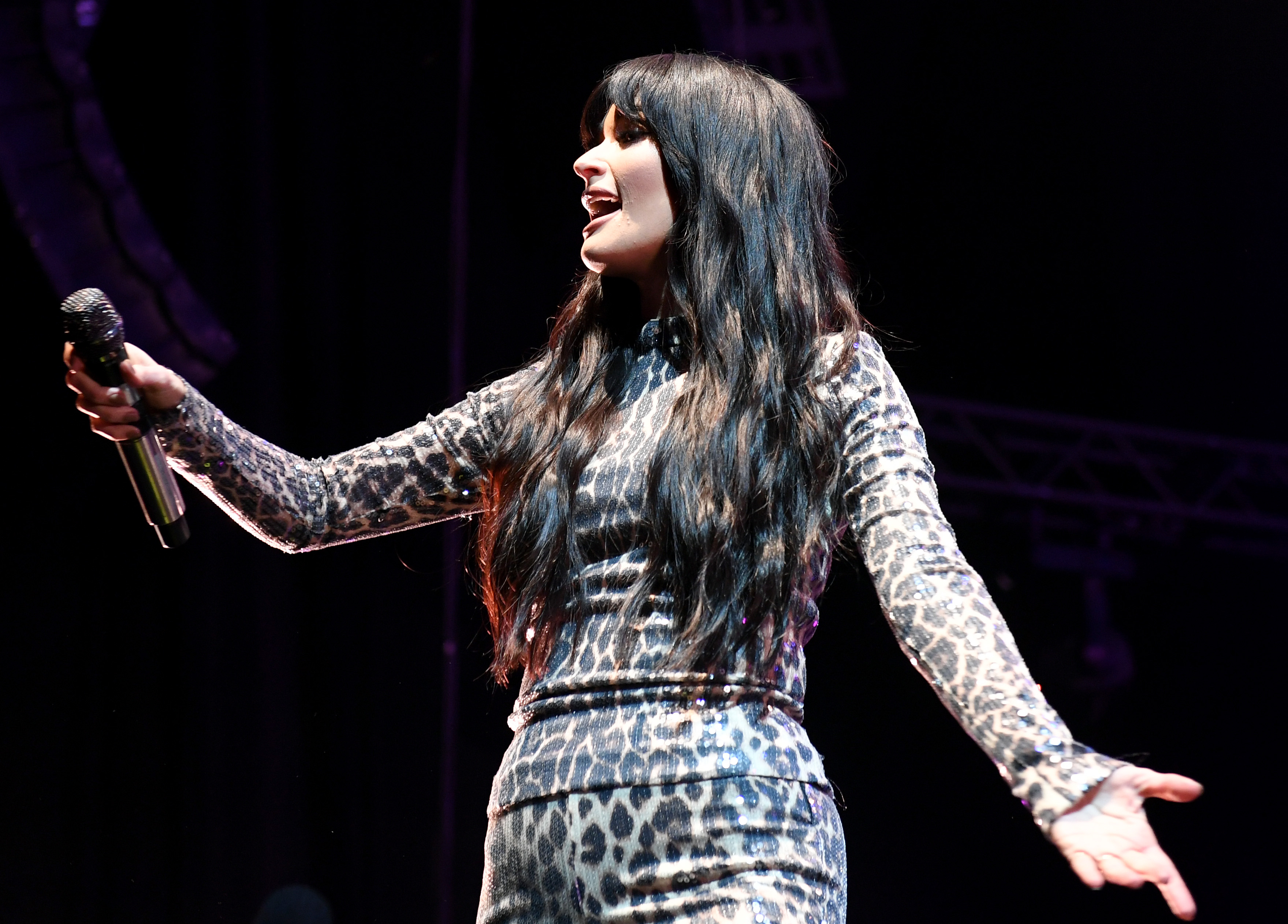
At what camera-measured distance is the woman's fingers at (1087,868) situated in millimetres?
982

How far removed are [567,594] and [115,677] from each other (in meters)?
2.11

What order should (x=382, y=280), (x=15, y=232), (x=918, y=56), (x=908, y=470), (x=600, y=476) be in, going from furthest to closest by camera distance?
(x=918, y=56) → (x=382, y=280) → (x=15, y=232) → (x=600, y=476) → (x=908, y=470)

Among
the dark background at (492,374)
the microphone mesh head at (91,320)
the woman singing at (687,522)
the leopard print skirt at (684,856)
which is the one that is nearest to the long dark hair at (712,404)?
the woman singing at (687,522)

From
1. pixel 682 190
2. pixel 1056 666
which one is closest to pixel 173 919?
pixel 682 190

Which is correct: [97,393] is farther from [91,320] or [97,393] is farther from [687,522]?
[687,522]

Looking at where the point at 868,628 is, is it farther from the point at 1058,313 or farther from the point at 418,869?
the point at 418,869

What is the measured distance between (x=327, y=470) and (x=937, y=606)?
0.79 m

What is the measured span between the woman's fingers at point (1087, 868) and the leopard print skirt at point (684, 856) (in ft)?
0.96

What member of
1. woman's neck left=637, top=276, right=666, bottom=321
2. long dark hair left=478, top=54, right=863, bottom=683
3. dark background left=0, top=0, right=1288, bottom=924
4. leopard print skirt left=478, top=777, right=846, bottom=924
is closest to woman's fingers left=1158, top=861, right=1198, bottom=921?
leopard print skirt left=478, top=777, right=846, bottom=924

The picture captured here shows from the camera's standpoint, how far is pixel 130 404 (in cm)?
138

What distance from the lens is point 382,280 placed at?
3.62 metres

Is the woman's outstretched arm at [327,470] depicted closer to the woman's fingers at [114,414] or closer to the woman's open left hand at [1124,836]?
the woman's fingers at [114,414]

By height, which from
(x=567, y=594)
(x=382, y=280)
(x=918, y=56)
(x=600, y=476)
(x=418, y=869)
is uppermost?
(x=918, y=56)

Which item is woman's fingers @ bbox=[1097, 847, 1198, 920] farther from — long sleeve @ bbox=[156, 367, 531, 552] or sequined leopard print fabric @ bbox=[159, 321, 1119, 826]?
long sleeve @ bbox=[156, 367, 531, 552]
